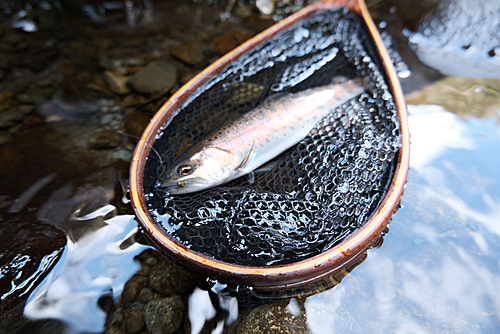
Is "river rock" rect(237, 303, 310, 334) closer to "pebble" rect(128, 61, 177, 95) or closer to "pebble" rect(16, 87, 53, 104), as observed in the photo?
"pebble" rect(128, 61, 177, 95)

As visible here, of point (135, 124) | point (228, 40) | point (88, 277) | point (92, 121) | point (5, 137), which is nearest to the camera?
point (88, 277)

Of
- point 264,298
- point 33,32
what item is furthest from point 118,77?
point 264,298

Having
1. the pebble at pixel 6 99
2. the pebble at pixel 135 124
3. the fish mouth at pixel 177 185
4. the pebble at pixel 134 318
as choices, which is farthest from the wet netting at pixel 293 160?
the pebble at pixel 6 99

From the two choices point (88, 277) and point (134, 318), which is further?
point (88, 277)

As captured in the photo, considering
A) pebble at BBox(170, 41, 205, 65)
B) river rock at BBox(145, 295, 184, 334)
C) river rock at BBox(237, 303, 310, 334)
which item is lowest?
river rock at BBox(237, 303, 310, 334)

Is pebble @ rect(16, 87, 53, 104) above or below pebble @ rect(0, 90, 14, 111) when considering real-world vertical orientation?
below

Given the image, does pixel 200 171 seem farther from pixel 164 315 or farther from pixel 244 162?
pixel 164 315

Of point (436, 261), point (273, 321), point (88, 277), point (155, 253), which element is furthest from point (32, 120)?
point (436, 261)

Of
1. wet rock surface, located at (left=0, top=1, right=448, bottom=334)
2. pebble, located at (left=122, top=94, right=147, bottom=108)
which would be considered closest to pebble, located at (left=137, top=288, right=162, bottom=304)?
wet rock surface, located at (left=0, top=1, right=448, bottom=334)
